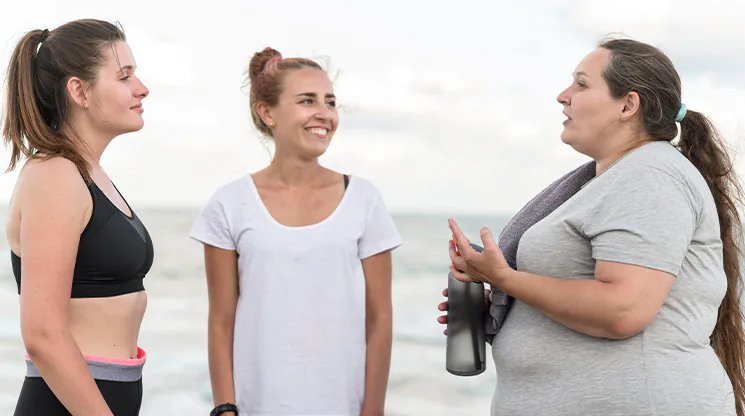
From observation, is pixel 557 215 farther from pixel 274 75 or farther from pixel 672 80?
pixel 274 75

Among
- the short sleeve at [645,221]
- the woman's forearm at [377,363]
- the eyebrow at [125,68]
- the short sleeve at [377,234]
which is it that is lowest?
the woman's forearm at [377,363]

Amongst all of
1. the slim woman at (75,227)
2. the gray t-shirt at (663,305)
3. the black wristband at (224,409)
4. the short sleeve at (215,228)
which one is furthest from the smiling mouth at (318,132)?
the black wristband at (224,409)

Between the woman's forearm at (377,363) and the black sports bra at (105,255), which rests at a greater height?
the black sports bra at (105,255)

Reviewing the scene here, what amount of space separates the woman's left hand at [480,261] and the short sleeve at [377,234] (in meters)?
0.25

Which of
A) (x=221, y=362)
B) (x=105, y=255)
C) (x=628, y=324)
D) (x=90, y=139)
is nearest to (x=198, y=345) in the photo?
(x=221, y=362)

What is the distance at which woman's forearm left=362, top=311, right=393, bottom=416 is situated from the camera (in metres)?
2.68

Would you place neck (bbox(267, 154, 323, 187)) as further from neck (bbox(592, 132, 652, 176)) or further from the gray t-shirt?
neck (bbox(592, 132, 652, 176))

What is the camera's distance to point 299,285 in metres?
2.64

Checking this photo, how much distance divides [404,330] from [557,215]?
320 inches

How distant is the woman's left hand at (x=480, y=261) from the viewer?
231 cm

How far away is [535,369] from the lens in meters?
2.36

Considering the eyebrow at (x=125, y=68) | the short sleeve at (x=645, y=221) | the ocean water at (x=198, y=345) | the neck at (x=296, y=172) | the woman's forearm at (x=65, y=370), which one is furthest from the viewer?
the ocean water at (x=198, y=345)

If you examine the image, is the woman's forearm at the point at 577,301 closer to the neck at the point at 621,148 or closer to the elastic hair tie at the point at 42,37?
the neck at the point at 621,148

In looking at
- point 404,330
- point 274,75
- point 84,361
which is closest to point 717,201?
point 274,75
